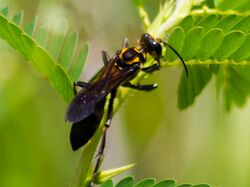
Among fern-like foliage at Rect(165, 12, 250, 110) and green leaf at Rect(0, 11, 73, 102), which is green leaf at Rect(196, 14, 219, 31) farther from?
green leaf at Rect(0, 11, 73, 102)

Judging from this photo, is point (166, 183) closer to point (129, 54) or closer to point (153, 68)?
point (153, 68)

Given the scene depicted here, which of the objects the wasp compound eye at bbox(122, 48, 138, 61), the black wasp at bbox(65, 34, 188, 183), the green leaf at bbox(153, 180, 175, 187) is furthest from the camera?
the wasp compound eye at bbox(122, 48, 138, 61)

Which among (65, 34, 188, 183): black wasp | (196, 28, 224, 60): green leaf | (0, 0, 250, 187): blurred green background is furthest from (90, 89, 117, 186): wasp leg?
(0, 0, 250, 187): blurred green background

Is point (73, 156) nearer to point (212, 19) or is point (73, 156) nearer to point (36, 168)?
point (36, 168)

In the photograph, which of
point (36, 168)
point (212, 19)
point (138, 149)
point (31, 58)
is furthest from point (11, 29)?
point (138, 149)

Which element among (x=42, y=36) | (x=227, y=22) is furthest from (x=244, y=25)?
(x=42, y=36)

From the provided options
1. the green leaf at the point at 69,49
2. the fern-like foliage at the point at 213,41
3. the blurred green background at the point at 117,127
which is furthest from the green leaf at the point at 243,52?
the blurred green background at the point at 117,127

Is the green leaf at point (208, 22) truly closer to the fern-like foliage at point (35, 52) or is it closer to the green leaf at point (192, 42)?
the green leaf at point (192, 42)
